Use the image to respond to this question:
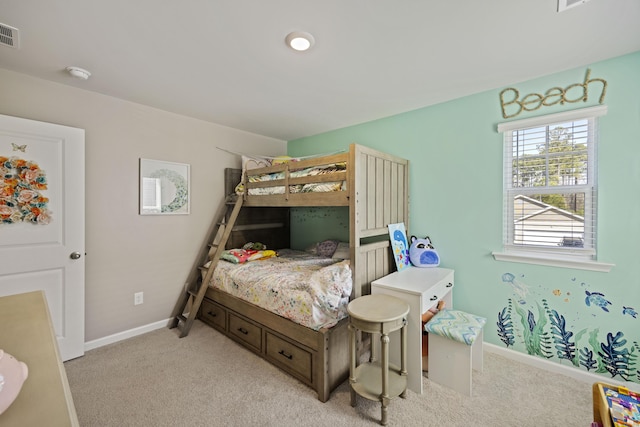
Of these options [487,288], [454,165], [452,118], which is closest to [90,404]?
[487,288]

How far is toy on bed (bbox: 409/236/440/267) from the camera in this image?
2707 mm

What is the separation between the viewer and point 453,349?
2.01 metres

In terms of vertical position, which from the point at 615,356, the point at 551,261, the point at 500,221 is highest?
the point at 500,221

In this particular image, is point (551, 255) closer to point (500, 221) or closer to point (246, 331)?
point (500, 221)

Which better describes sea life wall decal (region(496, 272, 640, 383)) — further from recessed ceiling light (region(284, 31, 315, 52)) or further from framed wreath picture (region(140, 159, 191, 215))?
framed wreath picture (region(140, 159, 191, 215))

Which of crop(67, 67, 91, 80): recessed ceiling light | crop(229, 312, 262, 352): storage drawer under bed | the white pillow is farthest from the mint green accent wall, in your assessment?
crop(67, 67, 91, 80): recessed ceiling light

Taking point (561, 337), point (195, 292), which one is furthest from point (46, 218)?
point (561, 337)

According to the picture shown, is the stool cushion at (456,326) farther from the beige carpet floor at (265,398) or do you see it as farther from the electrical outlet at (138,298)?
the electrical outlet at (138,298)

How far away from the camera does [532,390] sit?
6.55 feet

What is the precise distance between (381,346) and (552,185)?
75.7 inches

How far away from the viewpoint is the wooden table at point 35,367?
595mm

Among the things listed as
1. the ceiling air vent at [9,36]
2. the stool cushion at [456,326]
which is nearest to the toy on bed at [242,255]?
the stool cushion at [456,326]

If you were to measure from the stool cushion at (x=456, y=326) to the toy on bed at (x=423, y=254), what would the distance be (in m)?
0.54

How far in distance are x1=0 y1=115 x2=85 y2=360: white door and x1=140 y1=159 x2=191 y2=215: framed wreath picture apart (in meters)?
0.53
